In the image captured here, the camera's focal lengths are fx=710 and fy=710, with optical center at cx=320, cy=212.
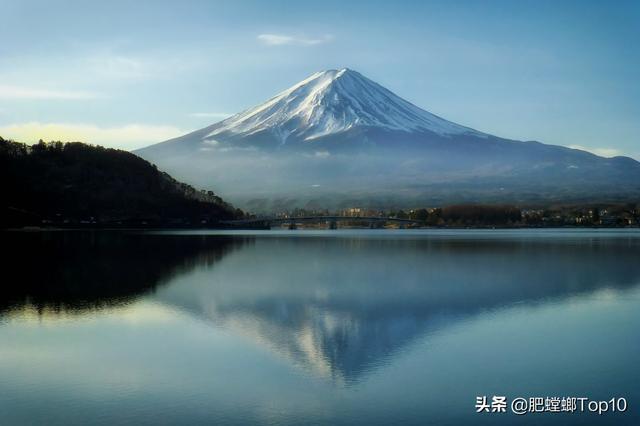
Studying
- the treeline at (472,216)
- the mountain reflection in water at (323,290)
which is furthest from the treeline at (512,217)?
the mountain reflection in water at (323,290)

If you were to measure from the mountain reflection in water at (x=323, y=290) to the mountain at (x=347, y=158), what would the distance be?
95.7 metres

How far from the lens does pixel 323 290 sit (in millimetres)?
15336

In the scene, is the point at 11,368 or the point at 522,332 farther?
the point at 522,332

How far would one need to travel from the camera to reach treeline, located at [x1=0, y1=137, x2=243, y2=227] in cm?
6047

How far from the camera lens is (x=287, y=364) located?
817cm

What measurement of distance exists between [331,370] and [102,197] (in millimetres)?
60434

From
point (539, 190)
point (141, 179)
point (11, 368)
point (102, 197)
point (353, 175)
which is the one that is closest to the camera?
point (11, 368)

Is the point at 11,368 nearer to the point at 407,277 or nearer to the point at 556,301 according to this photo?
the point at 556,301

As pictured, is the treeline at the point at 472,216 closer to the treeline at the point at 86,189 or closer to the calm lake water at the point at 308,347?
the treeline at the point at 86,189

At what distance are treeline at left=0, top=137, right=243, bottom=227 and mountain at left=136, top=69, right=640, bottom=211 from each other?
4737 cm

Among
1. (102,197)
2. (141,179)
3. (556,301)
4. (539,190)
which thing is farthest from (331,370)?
(539,190)

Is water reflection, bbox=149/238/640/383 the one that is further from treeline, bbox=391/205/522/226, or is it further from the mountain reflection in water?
treeline, bbox=391/205/522/226

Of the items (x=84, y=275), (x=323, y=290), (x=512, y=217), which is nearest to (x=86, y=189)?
(x=512, y=217)

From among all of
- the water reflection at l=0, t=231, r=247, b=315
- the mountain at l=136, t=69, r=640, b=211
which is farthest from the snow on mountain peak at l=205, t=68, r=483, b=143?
the water reflection at l=0, t=231, r=247, b=315
